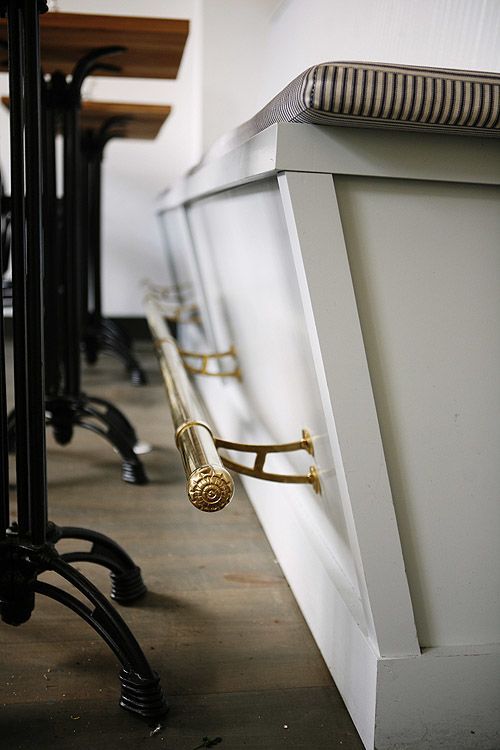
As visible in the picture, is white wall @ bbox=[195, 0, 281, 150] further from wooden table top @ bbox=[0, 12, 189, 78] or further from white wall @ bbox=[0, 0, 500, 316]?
wooden table top @ bbox=[0, 12, 189, 78]

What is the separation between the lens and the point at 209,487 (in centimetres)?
103

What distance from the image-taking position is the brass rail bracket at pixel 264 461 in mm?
1362

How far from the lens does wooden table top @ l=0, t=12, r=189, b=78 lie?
74.0 inches

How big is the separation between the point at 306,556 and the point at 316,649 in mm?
178

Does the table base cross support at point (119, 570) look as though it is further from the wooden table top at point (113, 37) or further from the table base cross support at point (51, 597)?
the wooden table top at point (113, 37)

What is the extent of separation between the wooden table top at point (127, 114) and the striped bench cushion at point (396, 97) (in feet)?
8.10

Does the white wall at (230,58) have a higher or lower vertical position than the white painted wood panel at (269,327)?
higher

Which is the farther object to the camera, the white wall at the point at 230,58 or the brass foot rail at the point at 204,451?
the white wall at the point at 230,58

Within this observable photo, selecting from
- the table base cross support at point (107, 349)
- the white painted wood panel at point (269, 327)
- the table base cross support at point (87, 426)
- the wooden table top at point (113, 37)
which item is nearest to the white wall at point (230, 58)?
the table base cross support at point (107, 349)

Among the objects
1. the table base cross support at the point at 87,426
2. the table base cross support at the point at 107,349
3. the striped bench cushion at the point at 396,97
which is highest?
the table base cross support at the point at 107,349

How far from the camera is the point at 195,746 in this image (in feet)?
3.69

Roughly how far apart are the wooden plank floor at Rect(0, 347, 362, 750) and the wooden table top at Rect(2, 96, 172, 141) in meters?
1.79

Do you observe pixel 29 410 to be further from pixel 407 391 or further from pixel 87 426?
Answer: pixel 87 426

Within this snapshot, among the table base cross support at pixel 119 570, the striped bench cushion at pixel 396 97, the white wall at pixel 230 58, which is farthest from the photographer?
the white wall at pixel 230 58
